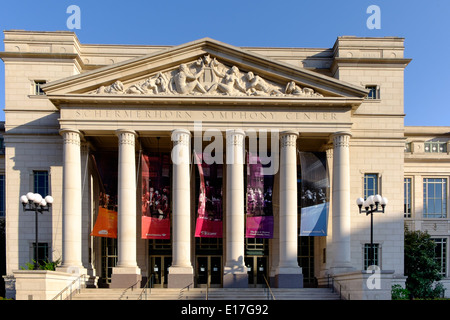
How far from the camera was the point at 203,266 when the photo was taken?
43125mm

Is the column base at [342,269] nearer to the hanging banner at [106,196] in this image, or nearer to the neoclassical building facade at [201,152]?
the neoclassical building facade at [201,152]

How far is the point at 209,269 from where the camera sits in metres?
42.9

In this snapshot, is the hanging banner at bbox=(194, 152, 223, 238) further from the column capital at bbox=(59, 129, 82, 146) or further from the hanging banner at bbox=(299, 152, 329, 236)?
the column capital at bbox=(59, 129, 82, 146)

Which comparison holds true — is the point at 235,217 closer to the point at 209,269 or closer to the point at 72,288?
the point at 209,269

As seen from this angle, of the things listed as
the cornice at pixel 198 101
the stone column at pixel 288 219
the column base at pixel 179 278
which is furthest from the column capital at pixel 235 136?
the column base at pixel 179 278

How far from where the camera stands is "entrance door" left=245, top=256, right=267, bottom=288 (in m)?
42.9

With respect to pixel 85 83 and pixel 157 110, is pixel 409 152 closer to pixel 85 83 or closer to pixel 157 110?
pixel 157 110

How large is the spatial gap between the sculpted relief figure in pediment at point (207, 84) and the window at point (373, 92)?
612cm

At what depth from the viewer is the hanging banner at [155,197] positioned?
37719 millimetres

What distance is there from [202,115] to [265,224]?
793 centimetres

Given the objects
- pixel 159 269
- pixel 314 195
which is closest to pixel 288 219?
pixel 314 195

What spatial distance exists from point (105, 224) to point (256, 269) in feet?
38.1
